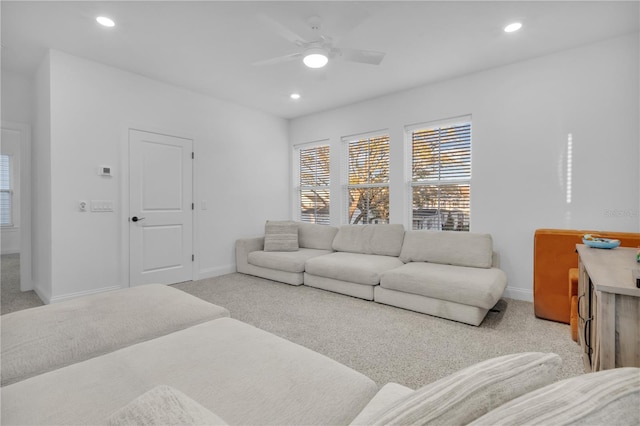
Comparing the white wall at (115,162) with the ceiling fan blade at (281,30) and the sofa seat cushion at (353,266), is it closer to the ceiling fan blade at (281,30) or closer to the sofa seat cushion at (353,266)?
the sofa seat cushion at (353,266)

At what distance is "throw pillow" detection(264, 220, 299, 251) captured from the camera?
470cm

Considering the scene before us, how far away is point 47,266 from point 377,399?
156 inches

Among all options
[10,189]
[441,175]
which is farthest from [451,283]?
[10,189]

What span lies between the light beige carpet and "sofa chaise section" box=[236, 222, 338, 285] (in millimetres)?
489

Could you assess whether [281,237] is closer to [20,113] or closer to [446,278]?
[446,278]

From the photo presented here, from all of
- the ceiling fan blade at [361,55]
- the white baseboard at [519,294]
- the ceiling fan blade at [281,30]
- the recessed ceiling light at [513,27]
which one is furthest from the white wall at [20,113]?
the white baseboard at [519,294]

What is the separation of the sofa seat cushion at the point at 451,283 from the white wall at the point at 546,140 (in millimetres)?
818

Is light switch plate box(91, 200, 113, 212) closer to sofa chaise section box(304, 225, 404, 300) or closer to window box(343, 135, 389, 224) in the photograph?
sofa chaise section box(304, 225, 404, 300)

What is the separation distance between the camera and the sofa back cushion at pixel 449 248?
3.31 meters

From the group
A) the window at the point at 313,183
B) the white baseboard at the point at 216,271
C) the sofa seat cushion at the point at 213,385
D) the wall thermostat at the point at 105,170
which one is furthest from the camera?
the window at the point at 313,183

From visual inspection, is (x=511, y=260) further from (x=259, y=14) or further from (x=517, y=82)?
(x=259, y=14)

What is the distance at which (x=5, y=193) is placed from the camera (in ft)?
22.0

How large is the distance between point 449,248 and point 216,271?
3341 mm

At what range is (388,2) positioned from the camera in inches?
95.0
